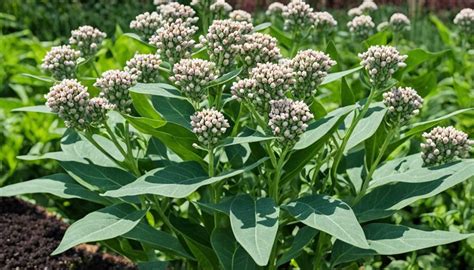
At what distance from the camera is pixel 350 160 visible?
355 cm

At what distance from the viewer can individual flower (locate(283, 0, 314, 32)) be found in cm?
366

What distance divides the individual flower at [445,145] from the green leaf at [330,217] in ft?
1.60

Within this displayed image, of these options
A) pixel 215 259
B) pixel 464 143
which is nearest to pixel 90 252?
pixel 215 259

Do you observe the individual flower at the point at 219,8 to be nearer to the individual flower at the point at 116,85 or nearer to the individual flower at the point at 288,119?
the individual flower at the point at 116,85

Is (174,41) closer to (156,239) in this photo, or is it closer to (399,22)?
(156,239)

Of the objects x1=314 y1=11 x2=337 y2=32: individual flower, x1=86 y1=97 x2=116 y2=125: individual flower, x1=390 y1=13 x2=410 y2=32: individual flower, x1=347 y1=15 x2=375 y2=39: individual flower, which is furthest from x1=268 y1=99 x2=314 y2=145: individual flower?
x1=390 y1=13 x2=410 y2=32: individual flower

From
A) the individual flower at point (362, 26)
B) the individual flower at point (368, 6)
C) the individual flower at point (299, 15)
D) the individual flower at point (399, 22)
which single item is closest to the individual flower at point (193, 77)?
the individual flower at point (299, 15)

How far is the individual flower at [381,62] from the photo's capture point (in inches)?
106

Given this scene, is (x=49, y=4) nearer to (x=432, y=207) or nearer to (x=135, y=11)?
(x=135, y=11)

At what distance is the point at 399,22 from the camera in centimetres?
446

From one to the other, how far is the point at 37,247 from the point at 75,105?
118 centimetres

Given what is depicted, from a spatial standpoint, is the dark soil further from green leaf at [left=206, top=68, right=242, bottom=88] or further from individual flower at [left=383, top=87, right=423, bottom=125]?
individual flower at [left=383, top=87, right=423, bottom=125]

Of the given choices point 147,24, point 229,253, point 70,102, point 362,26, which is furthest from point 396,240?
point 362,26

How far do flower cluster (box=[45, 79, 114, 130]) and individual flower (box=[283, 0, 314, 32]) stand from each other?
132 cm
